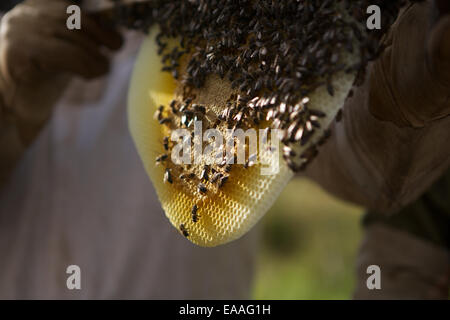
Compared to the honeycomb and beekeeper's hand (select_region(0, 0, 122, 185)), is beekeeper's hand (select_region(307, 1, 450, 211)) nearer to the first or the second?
the honeycomb

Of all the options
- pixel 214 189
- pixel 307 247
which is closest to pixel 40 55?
pixel 214 189

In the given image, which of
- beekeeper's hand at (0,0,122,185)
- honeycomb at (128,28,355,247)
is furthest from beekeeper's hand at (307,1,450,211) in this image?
beekeeper's hand at (0,0,122,185)

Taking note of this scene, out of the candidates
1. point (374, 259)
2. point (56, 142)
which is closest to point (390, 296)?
point (374, 259)

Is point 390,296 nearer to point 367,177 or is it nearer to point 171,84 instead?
point 367,177

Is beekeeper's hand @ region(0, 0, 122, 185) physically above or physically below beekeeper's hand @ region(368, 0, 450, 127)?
above

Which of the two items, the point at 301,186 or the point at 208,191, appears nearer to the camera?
the point at 208,191
